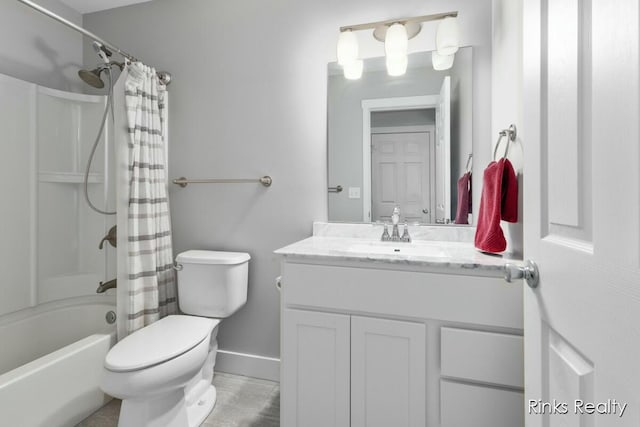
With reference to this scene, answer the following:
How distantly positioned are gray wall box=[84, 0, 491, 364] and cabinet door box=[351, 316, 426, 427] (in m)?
0.81

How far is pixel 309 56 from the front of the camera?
6.20 ft

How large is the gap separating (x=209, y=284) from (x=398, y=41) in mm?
1676

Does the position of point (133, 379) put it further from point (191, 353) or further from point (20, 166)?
point (20, 166)

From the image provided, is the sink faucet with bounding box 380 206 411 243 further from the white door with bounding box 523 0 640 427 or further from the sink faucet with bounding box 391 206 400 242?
the white door with bounding box 523 0 640 427

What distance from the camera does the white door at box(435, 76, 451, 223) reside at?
1689 mm

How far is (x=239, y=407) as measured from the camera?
1.71 m

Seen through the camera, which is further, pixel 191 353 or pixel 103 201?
pixel 103 201

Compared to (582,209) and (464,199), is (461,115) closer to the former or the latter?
(464,199)

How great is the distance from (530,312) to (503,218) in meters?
0.62

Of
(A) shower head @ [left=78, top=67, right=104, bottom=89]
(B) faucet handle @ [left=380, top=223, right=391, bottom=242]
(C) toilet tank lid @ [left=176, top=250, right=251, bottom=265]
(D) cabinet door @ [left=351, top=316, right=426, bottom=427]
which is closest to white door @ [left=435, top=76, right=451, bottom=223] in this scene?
(B) faucet handle @ [left=380, top=223, right=391, bottom=242]

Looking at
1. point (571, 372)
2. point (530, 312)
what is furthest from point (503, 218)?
point (571, 372)

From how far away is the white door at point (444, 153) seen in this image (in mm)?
1689

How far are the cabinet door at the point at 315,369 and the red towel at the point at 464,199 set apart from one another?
0.86m

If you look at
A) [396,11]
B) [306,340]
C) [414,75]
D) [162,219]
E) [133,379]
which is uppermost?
[396,11]
